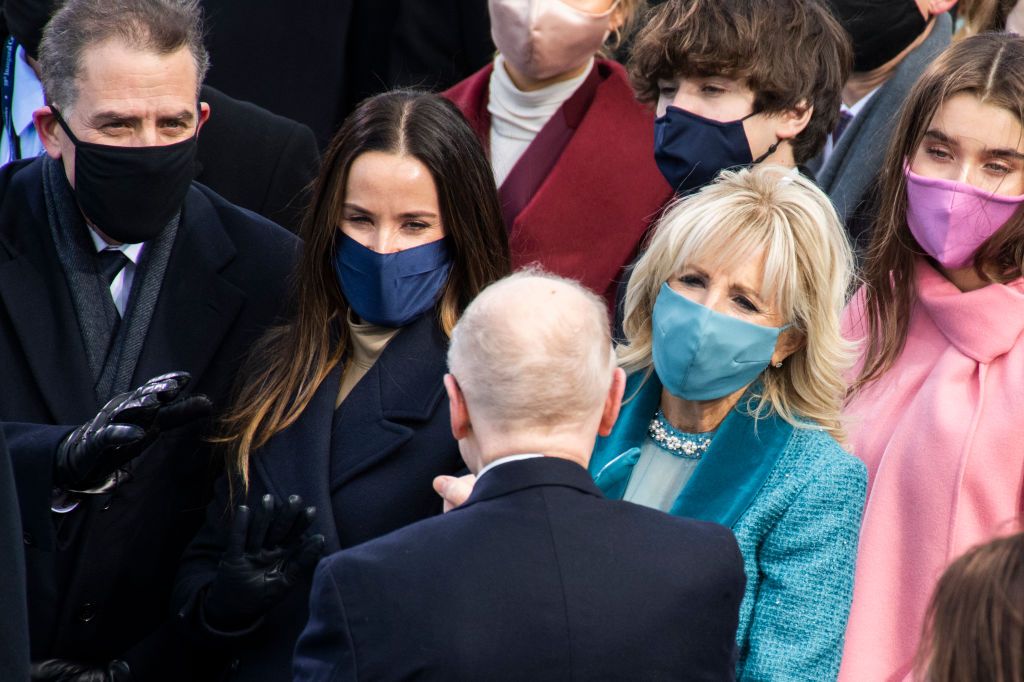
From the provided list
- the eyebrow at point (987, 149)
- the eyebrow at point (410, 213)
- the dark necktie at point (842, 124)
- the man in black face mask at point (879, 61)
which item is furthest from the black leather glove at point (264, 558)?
the dark necktie at point (842, 124)

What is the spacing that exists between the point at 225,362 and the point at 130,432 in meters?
0.64

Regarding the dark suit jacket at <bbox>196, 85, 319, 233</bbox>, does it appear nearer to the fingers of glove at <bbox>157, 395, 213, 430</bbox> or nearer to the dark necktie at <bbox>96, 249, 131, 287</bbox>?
the dark necktie at <bbox>96, 249, 131, 287</bbox>

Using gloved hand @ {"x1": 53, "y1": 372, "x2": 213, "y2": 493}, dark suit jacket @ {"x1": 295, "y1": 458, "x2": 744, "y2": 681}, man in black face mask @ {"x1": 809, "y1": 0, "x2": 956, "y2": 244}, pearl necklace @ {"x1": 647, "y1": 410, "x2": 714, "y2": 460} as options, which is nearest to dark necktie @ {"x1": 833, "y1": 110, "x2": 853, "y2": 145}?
man in black face mask @ {"x1": 809, "y1": 0, "x2": 956, "y2": 244}

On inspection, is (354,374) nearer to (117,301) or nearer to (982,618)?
(117,301)

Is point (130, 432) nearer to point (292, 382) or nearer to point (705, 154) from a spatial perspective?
point (292, 382)

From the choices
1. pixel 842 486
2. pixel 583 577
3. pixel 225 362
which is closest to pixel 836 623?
pixel 842 486

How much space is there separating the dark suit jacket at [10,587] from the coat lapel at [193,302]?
1376mm

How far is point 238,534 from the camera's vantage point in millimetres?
3221

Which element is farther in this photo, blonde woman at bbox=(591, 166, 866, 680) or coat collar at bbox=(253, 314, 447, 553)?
coat collar at bbox=(253, 314, 447, 553)

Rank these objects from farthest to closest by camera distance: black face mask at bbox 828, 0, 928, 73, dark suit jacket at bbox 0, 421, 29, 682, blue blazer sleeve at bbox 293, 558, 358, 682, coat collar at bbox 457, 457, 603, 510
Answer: black face mask at bbox 828, 0, 928, 73, coat collar at bbox 457, 457, 603, 510, blue blazer sleeve at bbox 293, 558, 358, 682, dark suit jacket at bbox 0, 421, 29, 682

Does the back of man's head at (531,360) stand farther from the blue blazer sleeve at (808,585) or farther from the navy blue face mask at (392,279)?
the navy blue face mask at (392,279)

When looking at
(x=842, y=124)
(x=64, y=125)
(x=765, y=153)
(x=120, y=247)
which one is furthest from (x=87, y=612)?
(x=842, y=124)

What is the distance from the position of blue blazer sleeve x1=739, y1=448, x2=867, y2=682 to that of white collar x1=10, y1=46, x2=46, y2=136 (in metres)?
3.06

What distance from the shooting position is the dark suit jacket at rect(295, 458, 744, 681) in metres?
2.38
